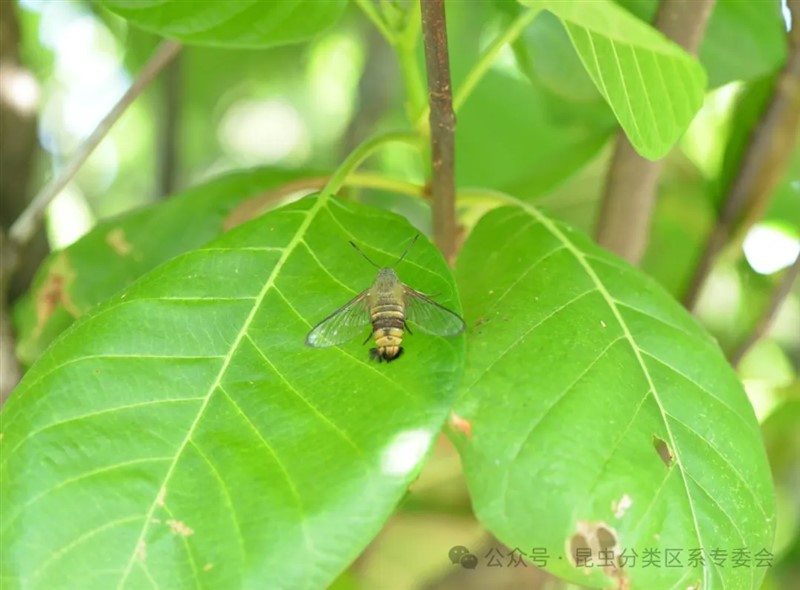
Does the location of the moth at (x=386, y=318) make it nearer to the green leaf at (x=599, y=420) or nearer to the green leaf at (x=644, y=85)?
the green leaf at (x=599, y=420)

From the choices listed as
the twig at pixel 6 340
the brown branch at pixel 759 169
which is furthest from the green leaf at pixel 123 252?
the brown branch at pixel 759 169

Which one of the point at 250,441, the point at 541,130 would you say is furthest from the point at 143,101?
the point at 250,441

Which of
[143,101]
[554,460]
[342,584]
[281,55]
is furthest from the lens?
[143,101]

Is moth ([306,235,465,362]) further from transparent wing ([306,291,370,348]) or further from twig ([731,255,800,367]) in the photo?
twig ([731,255,800,367])

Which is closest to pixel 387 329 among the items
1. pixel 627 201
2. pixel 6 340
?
pixel 627 201

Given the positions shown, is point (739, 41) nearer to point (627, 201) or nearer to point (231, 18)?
point (627, 201)

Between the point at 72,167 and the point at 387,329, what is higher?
the point at 72,167

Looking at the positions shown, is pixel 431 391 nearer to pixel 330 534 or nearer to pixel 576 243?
pixel 330 534
